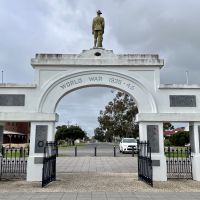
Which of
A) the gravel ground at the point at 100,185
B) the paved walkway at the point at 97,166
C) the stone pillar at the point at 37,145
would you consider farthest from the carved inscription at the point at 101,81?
the paved walkway at the point at 97,166

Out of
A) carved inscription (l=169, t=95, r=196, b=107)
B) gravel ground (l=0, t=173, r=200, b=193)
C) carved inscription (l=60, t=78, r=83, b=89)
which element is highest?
carved inscription (l=60, t=78, r=83, b=89)

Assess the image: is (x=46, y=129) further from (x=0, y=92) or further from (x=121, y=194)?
(x=121, y=194)

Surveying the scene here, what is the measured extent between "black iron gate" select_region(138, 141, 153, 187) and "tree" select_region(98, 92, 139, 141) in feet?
103

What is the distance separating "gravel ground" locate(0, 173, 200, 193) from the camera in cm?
1020

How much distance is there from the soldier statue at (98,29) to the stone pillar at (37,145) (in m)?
4.07

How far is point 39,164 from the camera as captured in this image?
1213cm

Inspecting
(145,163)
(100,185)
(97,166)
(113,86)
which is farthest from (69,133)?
(100,185)

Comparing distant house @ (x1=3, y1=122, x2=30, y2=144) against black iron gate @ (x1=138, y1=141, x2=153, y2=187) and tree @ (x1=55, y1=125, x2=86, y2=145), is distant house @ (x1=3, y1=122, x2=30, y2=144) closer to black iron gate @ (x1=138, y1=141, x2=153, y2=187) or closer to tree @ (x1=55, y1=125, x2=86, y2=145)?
→ tree @ (x1=55, y1=125, x2=86, y2=145)

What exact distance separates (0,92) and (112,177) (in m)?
5.88

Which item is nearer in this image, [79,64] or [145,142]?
[145,142]

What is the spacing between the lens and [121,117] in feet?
151

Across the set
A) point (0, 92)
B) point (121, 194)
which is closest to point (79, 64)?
point (0, 92)

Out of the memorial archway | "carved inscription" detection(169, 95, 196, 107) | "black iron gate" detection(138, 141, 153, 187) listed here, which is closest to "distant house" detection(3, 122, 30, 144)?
the memorial archway

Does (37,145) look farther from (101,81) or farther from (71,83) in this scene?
(101,81)
